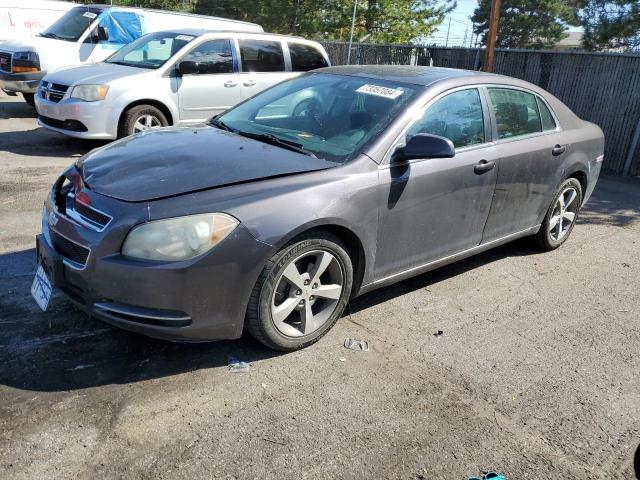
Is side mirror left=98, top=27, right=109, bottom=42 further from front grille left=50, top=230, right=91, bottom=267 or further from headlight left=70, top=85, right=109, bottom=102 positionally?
front grille left=50, top=230, right=91, bottom=267

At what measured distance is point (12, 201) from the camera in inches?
225

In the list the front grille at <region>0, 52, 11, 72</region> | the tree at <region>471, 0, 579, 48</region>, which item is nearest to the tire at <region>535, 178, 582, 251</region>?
the front grille at <region>0, 52, 11, 72</region>

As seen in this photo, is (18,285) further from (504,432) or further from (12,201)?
(504,432)

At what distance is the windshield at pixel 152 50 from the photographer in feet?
27.3

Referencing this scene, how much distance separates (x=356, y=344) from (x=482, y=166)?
5.31 feet

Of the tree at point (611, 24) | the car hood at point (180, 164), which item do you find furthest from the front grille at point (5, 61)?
the tree at point (611, 24)

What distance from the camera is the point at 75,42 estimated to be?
10.6 metres

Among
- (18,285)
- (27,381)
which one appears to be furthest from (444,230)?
(18,285)

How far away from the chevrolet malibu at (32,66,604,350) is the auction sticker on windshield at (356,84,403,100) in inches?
0.5

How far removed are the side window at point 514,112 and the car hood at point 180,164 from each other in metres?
1.73

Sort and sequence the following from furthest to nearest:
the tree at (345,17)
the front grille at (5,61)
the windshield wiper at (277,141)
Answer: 1. the tree at (345,17)
2. the front grille at (5,61)
3. the windshield wiper at (277,141)

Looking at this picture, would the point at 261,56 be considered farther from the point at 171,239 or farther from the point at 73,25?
the point at 171,239

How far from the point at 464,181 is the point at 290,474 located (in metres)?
2.38

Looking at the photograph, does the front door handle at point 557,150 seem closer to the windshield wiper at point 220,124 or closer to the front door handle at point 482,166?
the front door handle at point 482,166
